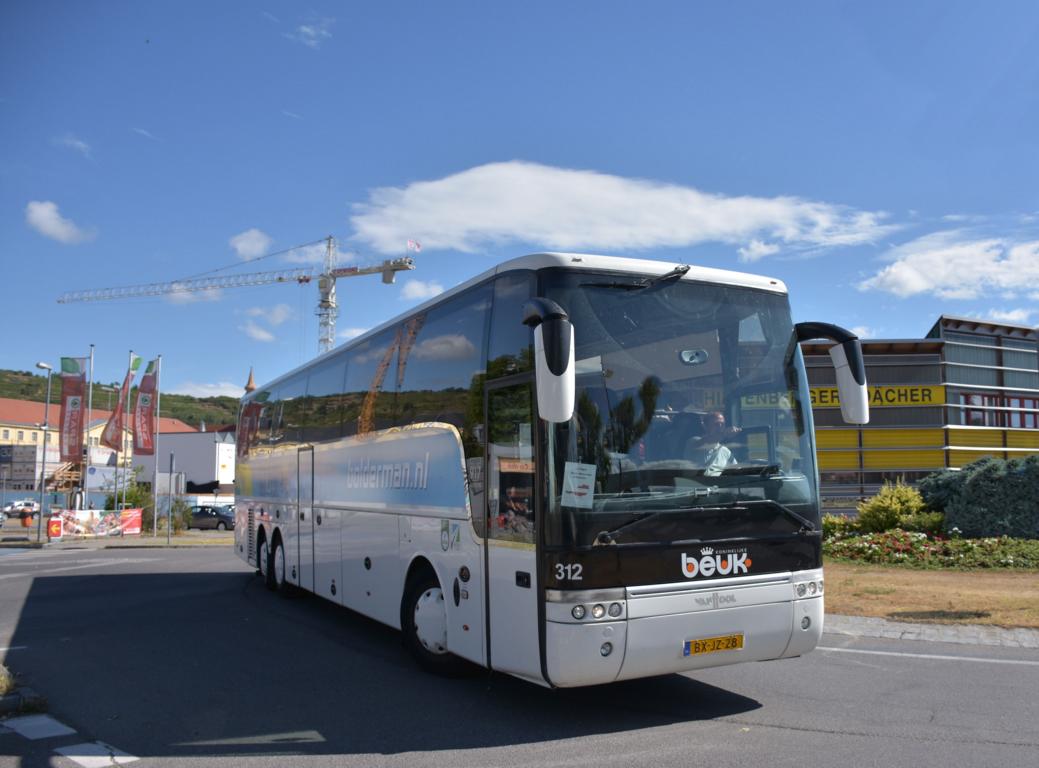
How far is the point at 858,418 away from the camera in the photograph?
7164 mm

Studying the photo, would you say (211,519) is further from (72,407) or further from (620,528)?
(620,528)

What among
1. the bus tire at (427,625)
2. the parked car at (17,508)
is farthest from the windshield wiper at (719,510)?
the parked car at (17,508)

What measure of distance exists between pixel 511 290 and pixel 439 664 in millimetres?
3610

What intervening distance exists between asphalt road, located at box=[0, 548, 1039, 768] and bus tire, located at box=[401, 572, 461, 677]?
7.6 inches

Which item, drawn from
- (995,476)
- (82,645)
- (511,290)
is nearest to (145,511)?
(82,645)

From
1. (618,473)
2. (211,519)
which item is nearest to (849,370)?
(618,473)

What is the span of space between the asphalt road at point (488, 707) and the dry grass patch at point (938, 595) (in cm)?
154

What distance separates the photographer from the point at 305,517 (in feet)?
41.9

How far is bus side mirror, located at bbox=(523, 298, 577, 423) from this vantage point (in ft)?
18.5

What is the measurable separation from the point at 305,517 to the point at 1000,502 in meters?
12.6

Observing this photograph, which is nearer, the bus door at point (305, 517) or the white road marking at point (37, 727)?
the white road marking at point (37, 727)

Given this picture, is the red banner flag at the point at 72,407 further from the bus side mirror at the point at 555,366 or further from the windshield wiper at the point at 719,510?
the bus side mirror at the point at 555,366

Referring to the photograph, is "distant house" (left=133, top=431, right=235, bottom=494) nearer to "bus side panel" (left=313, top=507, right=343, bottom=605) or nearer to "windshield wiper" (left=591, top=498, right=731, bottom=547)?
"bus side panel" (left=313, top=507, right=343, bottom=605)

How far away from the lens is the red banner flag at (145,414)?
3622 cm
